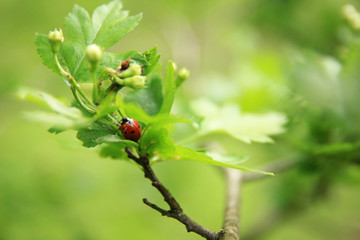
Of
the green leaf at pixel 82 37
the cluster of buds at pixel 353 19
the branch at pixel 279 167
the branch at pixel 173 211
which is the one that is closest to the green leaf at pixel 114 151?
the branch at pixel 173 211

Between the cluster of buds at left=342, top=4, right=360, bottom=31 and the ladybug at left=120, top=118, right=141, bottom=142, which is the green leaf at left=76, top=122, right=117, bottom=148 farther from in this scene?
the cluster of buds at left=342, top=4, right=360, bottom=31

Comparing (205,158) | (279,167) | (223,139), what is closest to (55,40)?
(205,158)

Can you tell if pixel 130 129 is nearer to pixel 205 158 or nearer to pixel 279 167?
pixel 205 158

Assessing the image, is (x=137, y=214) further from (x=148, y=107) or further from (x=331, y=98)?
(x=148, y=107)

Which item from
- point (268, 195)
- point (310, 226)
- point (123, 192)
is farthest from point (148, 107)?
point (310, 226)

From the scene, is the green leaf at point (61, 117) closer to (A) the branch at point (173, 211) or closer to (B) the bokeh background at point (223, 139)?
(A) the branch at point (173, 211)

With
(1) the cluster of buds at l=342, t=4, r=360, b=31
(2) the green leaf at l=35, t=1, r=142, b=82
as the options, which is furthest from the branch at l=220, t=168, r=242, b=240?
(1) the cluster of buds at l=342, t=4, r=360, b=31
